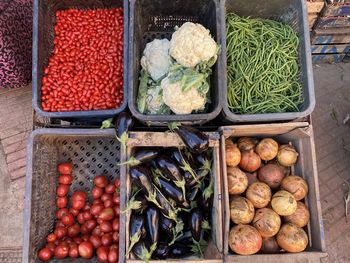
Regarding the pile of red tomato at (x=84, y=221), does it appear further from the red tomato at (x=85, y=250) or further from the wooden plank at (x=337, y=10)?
the wooden plank at (x=337, y=10)

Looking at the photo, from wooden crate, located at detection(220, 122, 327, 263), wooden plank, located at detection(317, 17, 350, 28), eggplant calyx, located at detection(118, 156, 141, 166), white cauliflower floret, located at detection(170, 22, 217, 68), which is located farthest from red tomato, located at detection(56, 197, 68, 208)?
wooden plank, located at detection(317, 17, 350, 28)

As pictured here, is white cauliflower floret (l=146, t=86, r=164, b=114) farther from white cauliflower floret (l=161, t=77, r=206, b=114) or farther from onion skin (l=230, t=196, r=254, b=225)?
onion skin (l=230, t=196, r=254, b=225)

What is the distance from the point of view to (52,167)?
2.17 metres

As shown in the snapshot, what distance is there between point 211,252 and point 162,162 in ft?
1.78

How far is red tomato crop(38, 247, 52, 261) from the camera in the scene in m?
1.96

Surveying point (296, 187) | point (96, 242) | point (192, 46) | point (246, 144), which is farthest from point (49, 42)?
point (296, 187)

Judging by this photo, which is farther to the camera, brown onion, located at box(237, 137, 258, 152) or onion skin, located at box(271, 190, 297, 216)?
brown onion, located at box(237, 137, 258, 152)

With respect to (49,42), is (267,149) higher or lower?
lower

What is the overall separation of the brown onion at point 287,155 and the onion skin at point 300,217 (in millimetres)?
260

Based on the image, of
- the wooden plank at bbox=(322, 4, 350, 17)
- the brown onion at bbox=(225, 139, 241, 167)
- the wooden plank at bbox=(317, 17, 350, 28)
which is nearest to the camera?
the brown onion at bbox=(225, 139, 241, 167)

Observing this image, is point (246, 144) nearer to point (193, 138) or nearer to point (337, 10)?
→ point (193, 138)

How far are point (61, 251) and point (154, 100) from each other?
1.03m

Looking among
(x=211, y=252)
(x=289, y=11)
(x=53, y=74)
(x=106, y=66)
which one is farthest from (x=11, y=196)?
(x=289, y=11)

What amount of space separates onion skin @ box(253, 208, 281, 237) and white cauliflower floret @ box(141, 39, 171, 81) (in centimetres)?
95
